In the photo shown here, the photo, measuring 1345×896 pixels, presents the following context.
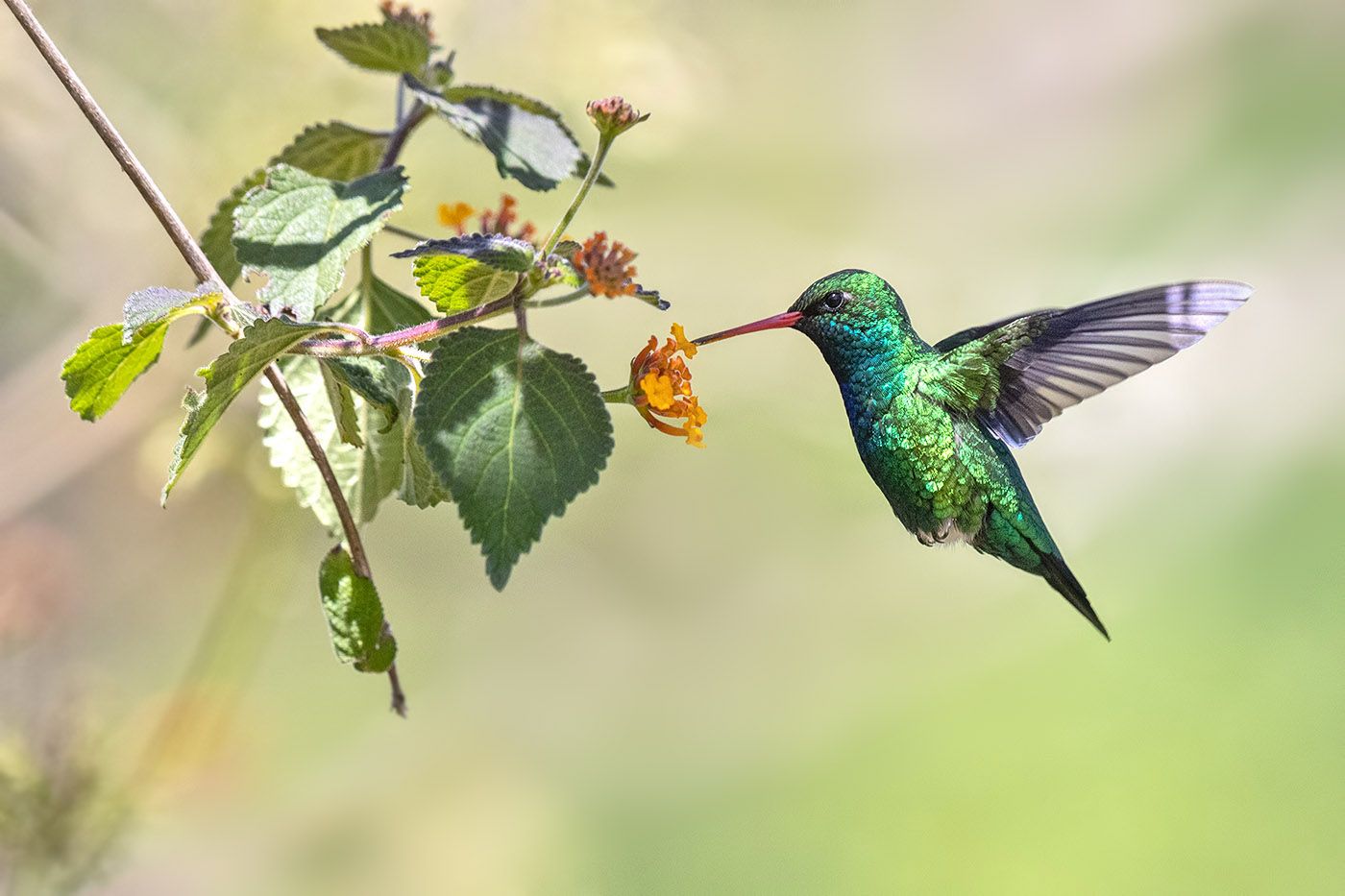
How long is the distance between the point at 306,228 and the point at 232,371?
0.11 meters

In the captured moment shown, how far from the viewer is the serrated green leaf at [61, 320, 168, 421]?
0.45m

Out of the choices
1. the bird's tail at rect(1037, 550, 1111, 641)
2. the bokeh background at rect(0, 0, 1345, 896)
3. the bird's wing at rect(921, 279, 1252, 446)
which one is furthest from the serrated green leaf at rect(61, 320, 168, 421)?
the bokeh background at rect(0, 0, 1345, 896)

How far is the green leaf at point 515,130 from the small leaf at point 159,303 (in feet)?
0.50

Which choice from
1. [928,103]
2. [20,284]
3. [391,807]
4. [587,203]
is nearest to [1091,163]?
[928,103]

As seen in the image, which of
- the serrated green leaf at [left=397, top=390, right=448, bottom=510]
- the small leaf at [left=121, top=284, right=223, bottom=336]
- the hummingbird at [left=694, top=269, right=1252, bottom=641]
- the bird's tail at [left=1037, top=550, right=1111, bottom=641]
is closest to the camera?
the small leaf at [left=121, top=284, right=223, bottom=336]

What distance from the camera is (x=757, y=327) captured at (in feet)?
1.77

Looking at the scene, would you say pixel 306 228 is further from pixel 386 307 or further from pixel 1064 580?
pixel 1064 580

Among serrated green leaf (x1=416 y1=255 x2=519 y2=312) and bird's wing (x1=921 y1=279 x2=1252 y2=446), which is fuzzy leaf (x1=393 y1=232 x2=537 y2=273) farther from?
bird's wing (x1=921 y1=279 x2=1252 y2=446)

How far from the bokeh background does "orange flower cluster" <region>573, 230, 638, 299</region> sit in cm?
90

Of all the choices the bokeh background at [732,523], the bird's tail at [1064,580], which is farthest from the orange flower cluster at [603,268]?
the bokeh background at [732,523]

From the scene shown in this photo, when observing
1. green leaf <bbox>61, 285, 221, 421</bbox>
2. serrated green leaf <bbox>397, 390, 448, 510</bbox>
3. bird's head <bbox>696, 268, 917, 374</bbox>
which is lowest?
bird's head <bbox>696, 268, 917, 374</bbox>

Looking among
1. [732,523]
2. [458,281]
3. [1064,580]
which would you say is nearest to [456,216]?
[458,281]

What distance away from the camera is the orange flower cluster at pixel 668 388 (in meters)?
0.48

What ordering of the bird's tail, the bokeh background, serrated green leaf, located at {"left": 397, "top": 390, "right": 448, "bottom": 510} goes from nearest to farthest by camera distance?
serrated green leaf, located at {"left": 397, "top": 390, "right": 448, "bottom": 510}
the bird's tail
the bokeh background
